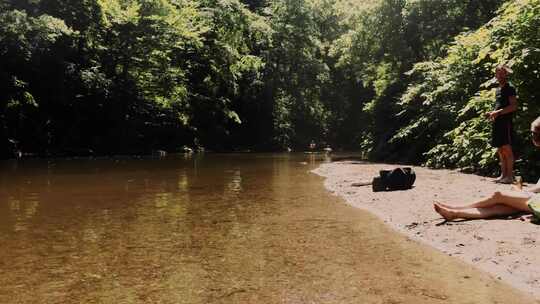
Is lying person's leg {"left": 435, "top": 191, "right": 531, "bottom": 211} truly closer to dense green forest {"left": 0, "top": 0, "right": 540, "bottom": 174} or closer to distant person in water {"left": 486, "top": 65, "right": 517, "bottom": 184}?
distant person in water {"left": 486, "top": 65, "right": 517, "bottom": 184}

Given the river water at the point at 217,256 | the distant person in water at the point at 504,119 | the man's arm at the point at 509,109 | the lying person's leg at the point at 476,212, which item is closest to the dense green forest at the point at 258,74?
the distant person in water at the point at 504,119

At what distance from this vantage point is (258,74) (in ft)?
129

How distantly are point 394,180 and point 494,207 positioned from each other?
339 centimetres

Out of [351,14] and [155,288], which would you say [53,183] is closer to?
[155,288]

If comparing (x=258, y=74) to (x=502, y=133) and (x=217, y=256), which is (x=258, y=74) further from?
(x=217, y=256)

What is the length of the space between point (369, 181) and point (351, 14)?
18.9m

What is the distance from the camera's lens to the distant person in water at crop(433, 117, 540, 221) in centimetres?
584

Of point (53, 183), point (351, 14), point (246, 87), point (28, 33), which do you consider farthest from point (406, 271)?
point (246, 87)

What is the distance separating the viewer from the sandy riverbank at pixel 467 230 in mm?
4363

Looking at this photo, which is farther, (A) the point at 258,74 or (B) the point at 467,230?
(A) the point at 258,74

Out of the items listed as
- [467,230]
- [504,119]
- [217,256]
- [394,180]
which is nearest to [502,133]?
[504,119]

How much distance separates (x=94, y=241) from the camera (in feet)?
18.1

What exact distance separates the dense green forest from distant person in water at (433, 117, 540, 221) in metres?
4.64

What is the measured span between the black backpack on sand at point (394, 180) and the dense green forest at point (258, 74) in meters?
2.49
